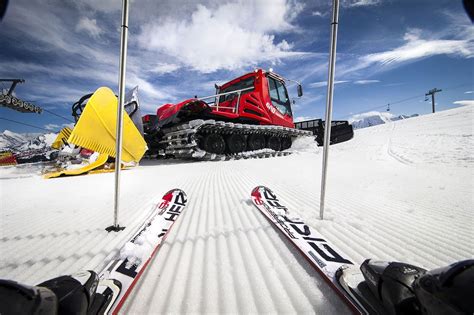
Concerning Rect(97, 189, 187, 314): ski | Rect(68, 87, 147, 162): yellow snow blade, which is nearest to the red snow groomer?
Rect(68, 87, 147, 162): yellow snow blade

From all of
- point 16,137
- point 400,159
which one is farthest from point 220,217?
point 16,137

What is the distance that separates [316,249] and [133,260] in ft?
3.10

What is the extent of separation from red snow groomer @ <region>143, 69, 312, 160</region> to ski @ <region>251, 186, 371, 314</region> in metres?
4.85

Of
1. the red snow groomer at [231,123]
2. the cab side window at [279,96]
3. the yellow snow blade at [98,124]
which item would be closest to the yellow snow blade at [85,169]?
the yellow snow blade at [98,124]

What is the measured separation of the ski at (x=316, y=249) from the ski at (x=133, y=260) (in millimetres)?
778

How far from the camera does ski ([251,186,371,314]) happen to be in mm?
789

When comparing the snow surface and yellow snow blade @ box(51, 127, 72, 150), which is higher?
yellow snow blade @ box(51, 127, 72, 150)

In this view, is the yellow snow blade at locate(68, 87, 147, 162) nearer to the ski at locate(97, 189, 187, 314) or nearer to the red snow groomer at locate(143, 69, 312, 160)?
the red snow groomer at locate(143, 69, 312, 160)

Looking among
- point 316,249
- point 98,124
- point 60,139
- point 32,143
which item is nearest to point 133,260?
point 316,249

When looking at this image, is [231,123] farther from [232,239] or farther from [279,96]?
[232,239]

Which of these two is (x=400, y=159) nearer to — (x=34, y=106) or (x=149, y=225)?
(x=149, y=225)

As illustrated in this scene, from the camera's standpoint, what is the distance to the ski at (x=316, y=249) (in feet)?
2.59

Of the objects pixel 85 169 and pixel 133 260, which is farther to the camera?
pixel 85 169

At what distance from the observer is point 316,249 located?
3.61 ft
